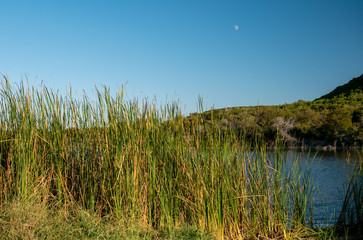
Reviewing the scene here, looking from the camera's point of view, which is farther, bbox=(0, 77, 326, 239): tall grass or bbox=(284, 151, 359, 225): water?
bbox=(284, 151, 359, 225): water

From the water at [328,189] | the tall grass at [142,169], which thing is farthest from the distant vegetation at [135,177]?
the water at [328,189]

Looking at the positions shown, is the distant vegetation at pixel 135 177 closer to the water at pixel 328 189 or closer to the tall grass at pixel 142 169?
the tall grass at pixel 142 169

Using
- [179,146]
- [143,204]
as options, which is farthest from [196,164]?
[143,204]

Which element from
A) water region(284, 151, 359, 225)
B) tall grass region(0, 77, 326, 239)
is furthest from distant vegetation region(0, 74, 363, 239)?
water region(284, 151, 359, 225)

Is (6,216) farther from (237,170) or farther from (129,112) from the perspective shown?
(237,170)

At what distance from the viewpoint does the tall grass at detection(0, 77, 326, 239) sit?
10.5ft

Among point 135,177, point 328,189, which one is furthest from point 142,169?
point 328,189

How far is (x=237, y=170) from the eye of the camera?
11.4 feet

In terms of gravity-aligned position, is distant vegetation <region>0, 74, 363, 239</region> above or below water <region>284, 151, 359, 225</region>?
above

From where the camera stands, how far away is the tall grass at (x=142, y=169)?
321 cm

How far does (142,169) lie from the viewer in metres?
3.33

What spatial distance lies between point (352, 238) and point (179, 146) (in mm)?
2602

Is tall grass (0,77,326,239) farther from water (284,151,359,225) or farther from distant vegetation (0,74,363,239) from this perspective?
water (284,151,359,225)

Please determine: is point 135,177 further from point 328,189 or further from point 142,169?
point 328,189
